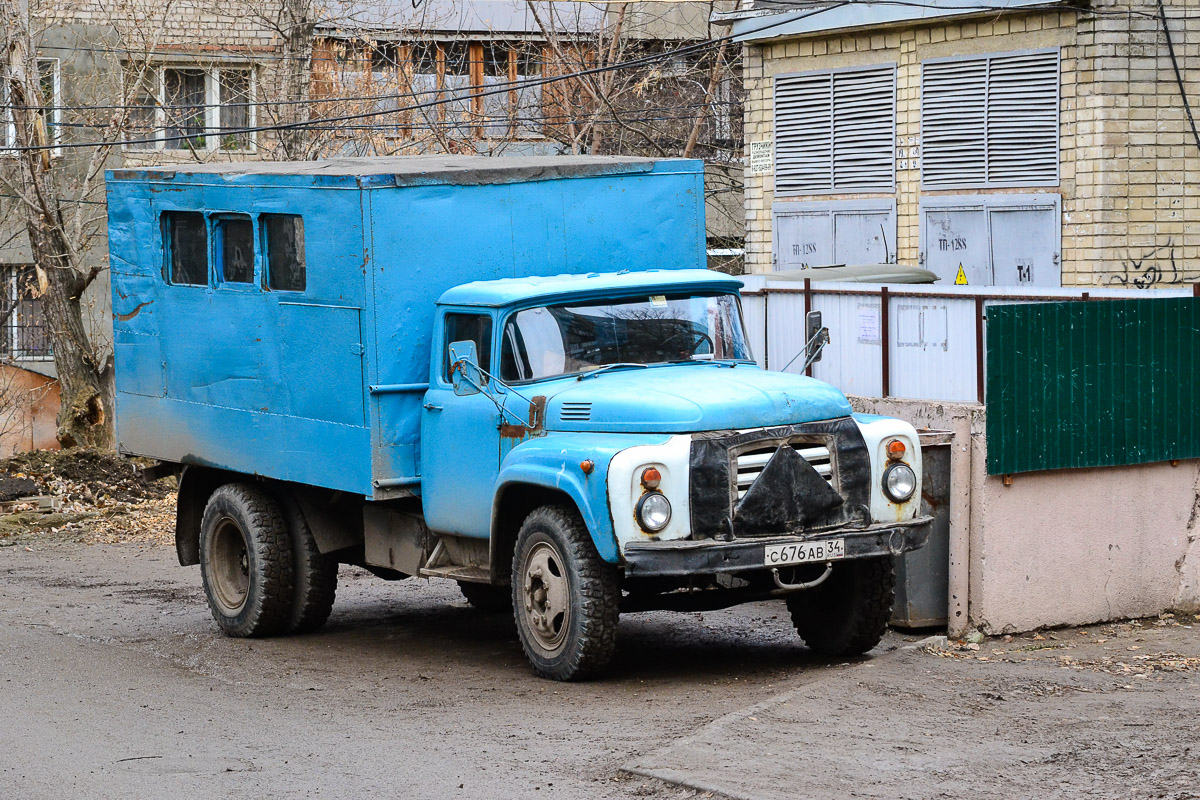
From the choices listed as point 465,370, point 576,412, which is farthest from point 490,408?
point 576,412

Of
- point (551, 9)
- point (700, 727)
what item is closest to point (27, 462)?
point (551, 9)

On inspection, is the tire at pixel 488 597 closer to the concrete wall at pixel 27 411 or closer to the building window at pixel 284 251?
the building window at pixel 284 251

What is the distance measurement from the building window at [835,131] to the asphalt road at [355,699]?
8.00 metres

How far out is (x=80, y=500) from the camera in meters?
18.2

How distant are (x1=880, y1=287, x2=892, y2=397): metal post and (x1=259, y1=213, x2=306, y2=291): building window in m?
4.53

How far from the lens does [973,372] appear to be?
12.0m

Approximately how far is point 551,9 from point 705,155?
4324 mm

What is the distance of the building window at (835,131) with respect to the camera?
18.2 meters

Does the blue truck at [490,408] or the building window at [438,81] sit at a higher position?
the building window at [438,81]

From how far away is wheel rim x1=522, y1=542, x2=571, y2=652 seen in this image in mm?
8523

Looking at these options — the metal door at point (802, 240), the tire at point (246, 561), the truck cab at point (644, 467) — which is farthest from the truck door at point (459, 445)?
the metal door at point (802, 240)

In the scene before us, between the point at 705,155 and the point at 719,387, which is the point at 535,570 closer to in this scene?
the point at 719,387

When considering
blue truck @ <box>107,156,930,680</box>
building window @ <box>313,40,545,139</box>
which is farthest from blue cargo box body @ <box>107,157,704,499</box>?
building window @ <box>313,40,545,139</box>

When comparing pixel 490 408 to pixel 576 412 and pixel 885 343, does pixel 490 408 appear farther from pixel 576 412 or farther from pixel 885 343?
pixel 885 343
